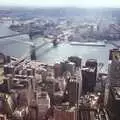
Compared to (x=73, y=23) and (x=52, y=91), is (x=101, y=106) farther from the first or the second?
(x=73, y=23)

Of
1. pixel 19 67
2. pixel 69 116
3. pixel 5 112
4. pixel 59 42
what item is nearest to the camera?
pixel 69 116

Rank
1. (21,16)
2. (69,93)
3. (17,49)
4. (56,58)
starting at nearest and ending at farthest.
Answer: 1. (69,93)
2. (56,58)
3. (17,49)
4. (21,16)

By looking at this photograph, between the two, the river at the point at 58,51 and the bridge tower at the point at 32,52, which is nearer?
the river at the point at 58,51

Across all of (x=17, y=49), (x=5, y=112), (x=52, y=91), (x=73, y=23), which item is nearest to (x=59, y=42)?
(x=17, y=49)

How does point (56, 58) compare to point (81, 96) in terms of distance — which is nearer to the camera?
point (81, 96)

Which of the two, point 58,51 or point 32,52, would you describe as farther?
point 58,51

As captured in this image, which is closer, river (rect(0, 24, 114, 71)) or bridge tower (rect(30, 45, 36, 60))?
river (rect(0, 24, 114, 71))
